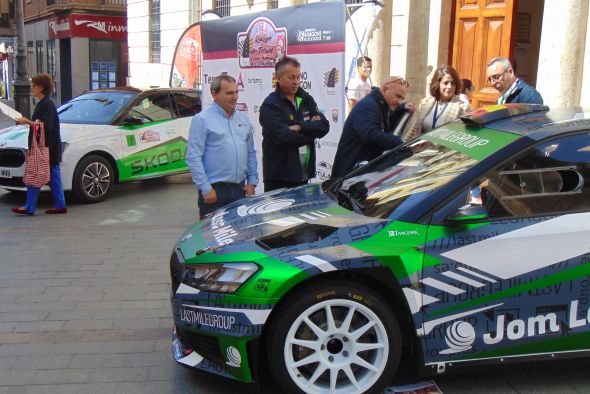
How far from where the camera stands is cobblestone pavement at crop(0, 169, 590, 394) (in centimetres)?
371

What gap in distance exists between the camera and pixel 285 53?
7.10 m

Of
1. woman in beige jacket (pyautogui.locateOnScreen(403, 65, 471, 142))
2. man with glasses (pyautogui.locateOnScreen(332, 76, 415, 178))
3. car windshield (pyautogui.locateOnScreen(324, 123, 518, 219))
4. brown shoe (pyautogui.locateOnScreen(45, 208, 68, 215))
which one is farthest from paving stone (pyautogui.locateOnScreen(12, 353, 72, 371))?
brown shoe (pyautogui.locateOnScreen(45, 208, 68, 215))

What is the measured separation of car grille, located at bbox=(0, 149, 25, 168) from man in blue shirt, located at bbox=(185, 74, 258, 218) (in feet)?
14.4

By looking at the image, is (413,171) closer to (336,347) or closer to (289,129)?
(336,347)

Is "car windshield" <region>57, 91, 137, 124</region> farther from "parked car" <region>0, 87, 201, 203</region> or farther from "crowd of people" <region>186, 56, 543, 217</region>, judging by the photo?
"crowd of people" <region>186, 56, 543, 217</region>

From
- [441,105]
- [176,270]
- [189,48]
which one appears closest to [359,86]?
[441,105]

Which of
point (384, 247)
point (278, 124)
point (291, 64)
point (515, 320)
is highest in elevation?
point (291, 64)

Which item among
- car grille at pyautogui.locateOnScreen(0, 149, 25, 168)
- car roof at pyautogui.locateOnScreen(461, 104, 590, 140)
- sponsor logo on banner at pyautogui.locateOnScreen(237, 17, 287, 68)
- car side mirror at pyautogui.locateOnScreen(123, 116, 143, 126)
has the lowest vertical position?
car grille at pyautogui.locateOnScreen(0, 149, 25, 168)

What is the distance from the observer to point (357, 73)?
920 centimetres

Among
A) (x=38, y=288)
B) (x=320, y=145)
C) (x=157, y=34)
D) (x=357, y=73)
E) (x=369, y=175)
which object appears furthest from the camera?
(x=157, y=34)

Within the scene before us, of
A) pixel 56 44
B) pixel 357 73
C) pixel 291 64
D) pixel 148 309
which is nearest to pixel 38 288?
pixel 148 309

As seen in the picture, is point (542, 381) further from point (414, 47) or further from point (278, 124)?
point (414, 47)

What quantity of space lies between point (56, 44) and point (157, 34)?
36.7 ft


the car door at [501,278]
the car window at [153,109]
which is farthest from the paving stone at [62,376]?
the car window at [153,109]
